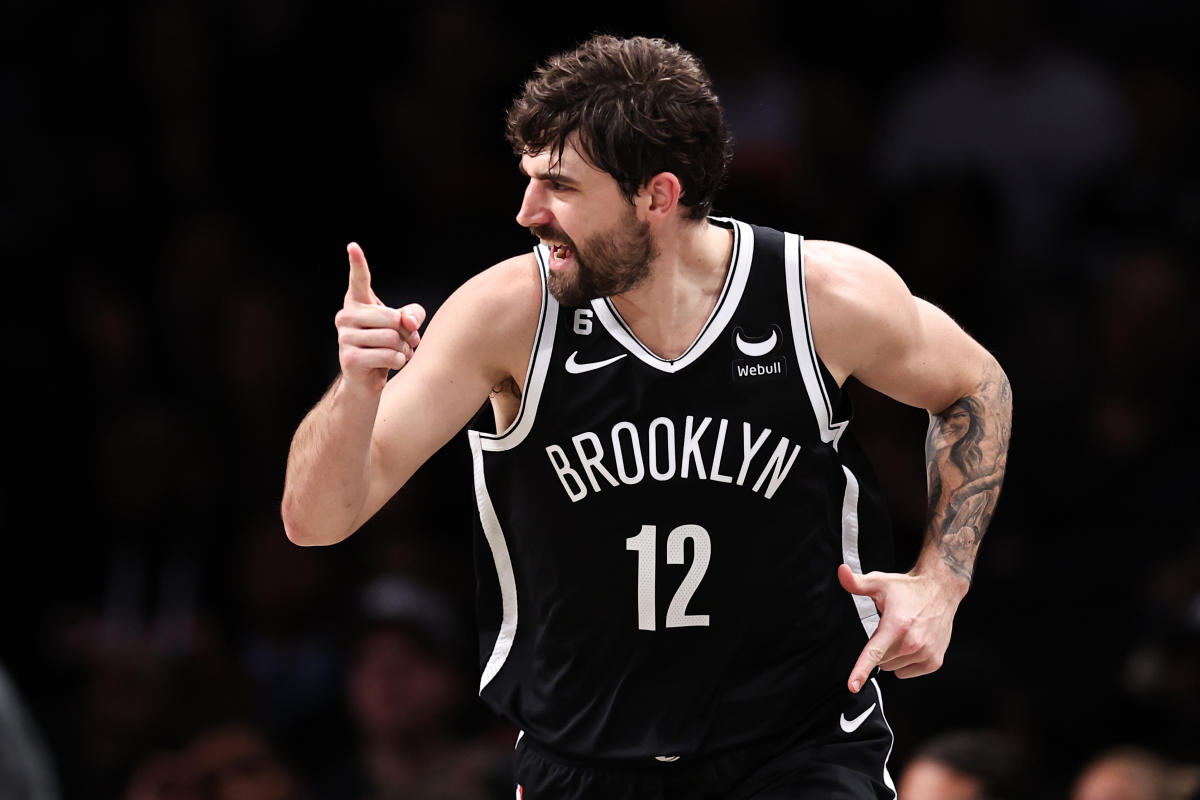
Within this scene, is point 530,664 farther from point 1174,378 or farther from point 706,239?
point 1174,378

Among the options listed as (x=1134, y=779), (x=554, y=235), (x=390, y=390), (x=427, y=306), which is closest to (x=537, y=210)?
(x=554, y=235)

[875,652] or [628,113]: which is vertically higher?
[628,113]

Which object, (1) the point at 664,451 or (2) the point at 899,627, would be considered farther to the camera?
(1) the point at 664,451

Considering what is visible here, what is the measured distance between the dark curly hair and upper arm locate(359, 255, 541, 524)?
1.13ft

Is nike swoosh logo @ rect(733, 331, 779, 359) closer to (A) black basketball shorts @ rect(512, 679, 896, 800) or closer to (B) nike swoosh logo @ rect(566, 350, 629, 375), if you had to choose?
(B) nike swoosh logo @ rect(566, 350, 629, 375)

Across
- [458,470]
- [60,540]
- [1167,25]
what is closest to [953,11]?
[1167,25]

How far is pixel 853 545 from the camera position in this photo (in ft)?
13.4

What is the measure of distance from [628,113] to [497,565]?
3.58ft

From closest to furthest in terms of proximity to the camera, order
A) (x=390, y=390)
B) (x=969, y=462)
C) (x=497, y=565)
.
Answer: (x=390, y=390) → (x=497, y=565) → (x=969, y=462)

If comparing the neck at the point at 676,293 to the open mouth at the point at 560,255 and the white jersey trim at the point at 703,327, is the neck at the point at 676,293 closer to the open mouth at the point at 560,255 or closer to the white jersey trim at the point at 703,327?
the white jersey trim at the point at 703,327

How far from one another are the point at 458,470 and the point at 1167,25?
3.88 m

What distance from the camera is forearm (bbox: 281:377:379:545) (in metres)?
3.56

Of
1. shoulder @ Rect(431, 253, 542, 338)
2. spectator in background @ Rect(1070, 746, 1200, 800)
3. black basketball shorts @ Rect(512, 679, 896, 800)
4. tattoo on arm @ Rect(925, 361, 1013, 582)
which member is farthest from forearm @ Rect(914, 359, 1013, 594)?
spectator in background @ Rect(1070, 746, 1200, 800)

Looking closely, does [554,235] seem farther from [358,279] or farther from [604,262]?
[358,279]
